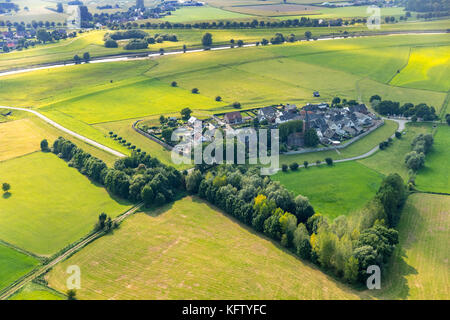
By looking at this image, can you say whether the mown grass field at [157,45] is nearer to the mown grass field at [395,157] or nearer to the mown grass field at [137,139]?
the mown grass field at [137,139]

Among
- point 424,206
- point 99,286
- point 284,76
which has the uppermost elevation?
point 284,76

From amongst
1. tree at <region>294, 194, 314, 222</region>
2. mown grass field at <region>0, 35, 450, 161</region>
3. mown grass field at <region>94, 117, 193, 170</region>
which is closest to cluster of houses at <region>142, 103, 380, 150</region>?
mown grass field at <region>94, 117, 193, 170</region>

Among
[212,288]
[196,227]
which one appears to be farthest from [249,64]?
[212,288]

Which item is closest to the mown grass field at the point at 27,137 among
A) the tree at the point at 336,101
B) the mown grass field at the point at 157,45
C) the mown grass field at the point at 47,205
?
the mown grass field at the point at 47,205

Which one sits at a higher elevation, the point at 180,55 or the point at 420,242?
the point at 180,55

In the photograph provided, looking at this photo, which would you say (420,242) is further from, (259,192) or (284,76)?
→ (284,76)

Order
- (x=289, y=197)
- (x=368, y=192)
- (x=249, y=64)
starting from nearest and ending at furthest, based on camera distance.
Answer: (x=289, y=197) < (x=368, y=192) < (x=249, y=64)

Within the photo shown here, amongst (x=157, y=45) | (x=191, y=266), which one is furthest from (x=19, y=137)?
(x=157, y=45)
